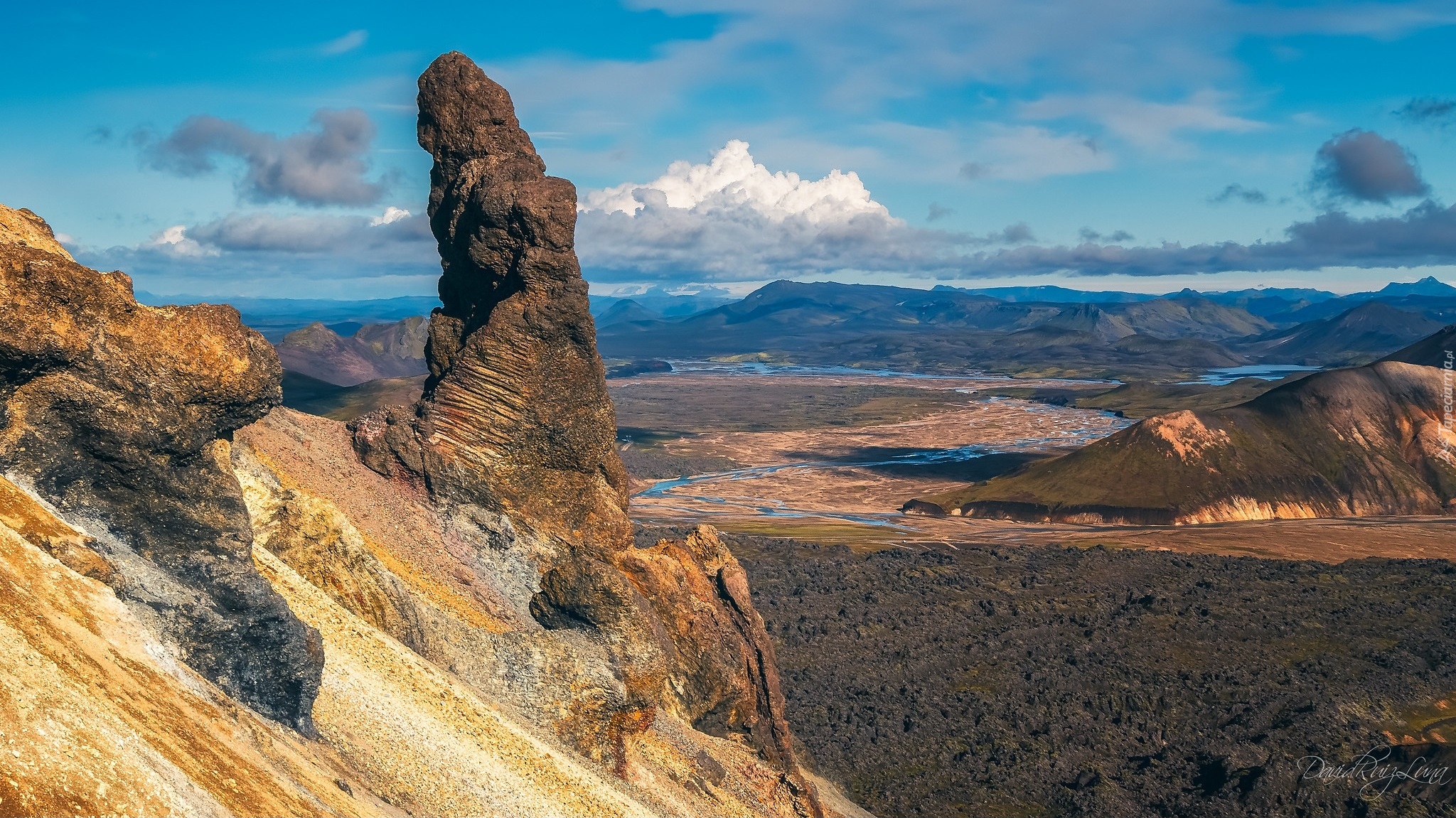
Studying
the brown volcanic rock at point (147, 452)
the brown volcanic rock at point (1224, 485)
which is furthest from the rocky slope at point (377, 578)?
the brown volcanic rock at point (1224, 485)

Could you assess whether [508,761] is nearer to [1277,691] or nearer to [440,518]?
[440,518]

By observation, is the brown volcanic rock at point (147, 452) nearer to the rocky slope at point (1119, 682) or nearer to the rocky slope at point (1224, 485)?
the rocky slope at point (1119, 682)

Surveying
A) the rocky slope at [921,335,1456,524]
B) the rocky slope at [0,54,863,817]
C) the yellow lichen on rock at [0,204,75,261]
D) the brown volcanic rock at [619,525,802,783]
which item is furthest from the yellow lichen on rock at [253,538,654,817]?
the rocky slope at [921,335,1456,524]

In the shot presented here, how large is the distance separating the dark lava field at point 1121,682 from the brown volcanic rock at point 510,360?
1429 inches

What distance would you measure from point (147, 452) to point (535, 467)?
2081cm

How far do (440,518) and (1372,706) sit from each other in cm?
7777

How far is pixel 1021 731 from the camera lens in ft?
272

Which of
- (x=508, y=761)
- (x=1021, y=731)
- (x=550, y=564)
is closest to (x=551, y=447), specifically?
(x=550, y=564)

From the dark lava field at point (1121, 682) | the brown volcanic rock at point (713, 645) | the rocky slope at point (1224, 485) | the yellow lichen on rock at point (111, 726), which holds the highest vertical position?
the yellow lichen on rock at point (111, 726)

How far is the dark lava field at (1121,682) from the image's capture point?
7238 centimetres

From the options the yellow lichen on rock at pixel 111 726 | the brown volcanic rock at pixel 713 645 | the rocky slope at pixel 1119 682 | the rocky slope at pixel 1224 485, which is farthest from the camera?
the rocky slope at pixel 1224 485

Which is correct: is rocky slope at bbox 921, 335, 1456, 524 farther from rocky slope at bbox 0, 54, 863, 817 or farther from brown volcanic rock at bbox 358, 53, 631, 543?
brown volcanic rock at bbox 358, 53, 631, 543

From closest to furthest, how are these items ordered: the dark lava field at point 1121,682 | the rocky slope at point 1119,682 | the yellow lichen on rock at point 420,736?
the yellow lichen on rock at point 420,736 → the dark lava field at point 1121,682 → the rocky slope at point 1119,682

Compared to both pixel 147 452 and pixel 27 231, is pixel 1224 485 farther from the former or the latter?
pixel 27 231
